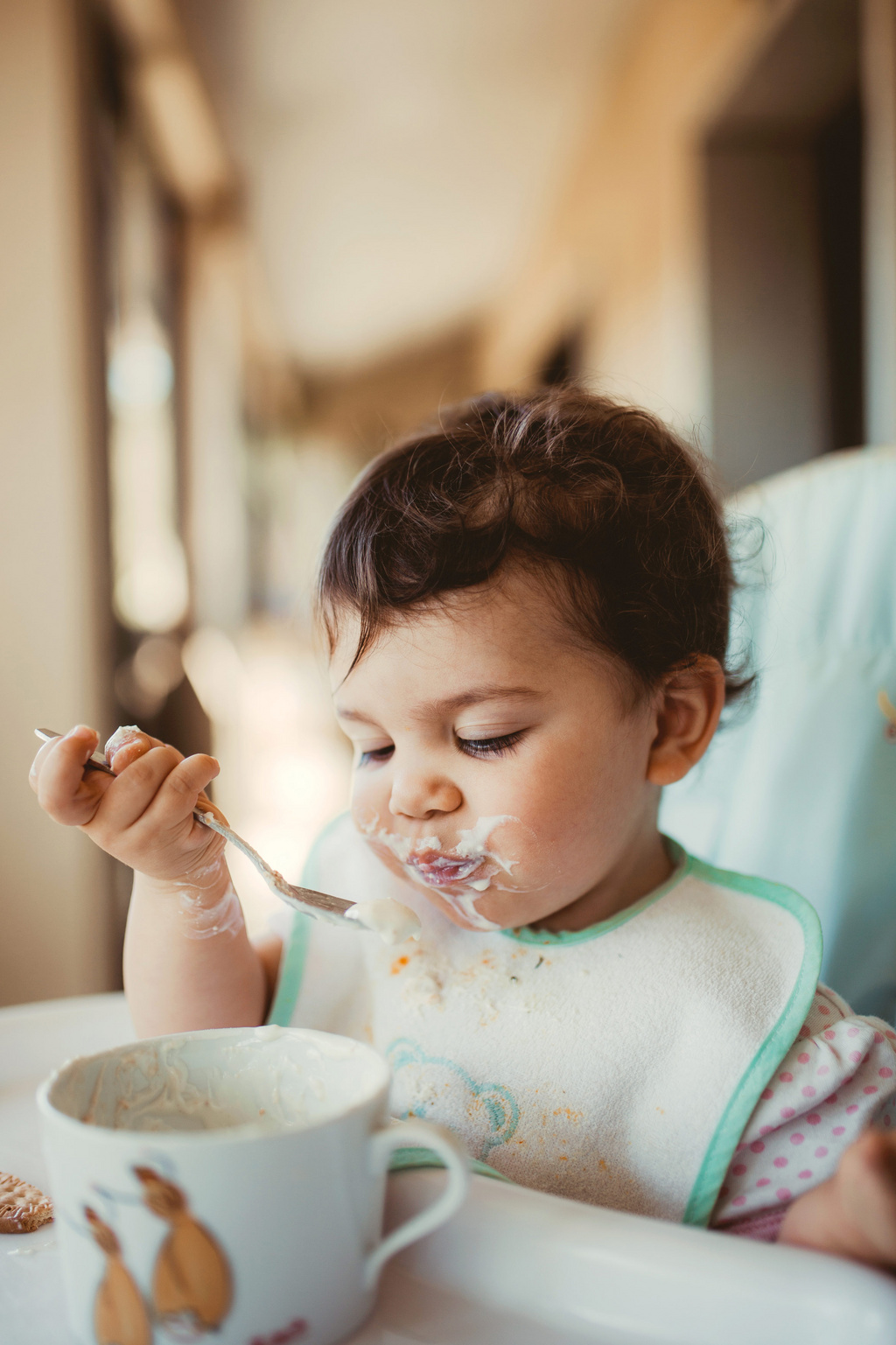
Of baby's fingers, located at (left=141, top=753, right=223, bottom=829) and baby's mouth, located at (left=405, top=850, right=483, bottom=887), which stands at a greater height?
baby's fingers, located at (left=141, top=753, right=223, bottom=829)

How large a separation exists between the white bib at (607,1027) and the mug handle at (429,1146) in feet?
0.91

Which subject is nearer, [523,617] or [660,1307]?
[660,1307]

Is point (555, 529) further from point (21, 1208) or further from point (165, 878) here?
→ point (21, 1208)

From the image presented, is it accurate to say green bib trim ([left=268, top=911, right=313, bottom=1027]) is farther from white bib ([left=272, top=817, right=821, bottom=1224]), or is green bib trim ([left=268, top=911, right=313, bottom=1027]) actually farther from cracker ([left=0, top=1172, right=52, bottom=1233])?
cracker ([left=0, top=1172, right=52, bottom=1233])

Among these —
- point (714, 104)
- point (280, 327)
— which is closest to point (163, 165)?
point (714, 104)

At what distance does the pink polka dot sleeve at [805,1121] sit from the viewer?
2.07ft

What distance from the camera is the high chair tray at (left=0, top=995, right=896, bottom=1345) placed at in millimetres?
416

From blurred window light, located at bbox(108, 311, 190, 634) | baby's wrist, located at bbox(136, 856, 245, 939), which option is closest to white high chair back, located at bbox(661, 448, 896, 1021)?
baby's wrist, located at bbox(136, 856, 245, 939)

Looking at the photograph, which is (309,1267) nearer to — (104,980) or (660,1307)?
(660,1307)

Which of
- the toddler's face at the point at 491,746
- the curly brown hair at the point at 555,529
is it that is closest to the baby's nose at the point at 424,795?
the toddler's face at the point at 491,746

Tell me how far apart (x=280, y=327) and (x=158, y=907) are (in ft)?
22.6

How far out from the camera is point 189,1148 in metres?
0.38

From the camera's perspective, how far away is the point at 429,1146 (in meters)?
0.42

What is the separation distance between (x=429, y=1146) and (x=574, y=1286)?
0.36 feet
